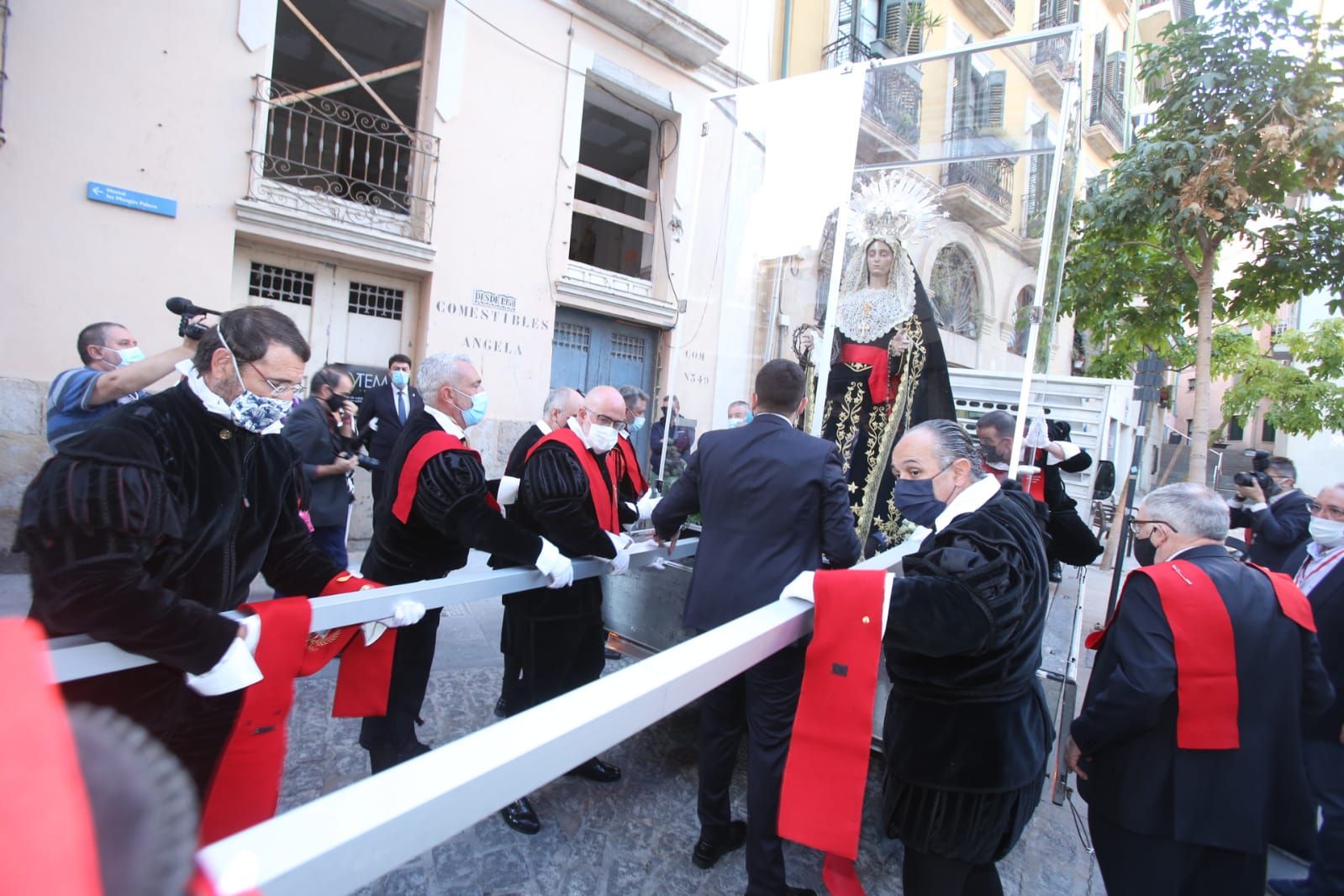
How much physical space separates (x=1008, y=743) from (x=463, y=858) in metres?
1.89

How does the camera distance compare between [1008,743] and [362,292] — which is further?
[362,292]

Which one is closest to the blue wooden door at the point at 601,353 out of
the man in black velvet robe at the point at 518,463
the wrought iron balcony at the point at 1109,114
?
the man in black velvet robe at the point at 518,463

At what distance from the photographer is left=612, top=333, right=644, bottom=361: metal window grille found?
944 centimetres

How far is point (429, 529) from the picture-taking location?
283 centimetres

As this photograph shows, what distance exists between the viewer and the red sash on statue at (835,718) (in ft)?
6.06

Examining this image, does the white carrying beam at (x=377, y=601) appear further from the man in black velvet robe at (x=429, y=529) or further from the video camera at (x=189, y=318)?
the video camera at (x=189, y=318)

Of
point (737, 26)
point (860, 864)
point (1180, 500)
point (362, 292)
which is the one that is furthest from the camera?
point (737, 26)

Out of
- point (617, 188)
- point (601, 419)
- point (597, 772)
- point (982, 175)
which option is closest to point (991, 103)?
point (982, 175)

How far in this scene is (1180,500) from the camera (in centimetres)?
229

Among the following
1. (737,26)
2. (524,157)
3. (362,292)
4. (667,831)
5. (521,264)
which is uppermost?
(737,26)

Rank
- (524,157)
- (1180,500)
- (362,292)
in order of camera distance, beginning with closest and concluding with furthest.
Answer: (1180,500), (362,292), (524,157)

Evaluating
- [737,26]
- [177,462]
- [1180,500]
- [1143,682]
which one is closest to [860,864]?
[1143,682]

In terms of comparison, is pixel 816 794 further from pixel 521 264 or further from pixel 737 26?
pixel 737 26

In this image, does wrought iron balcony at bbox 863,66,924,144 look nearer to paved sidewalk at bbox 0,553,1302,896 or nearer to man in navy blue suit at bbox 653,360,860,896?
man in navy blue suit at bbox 653,360,860,896
